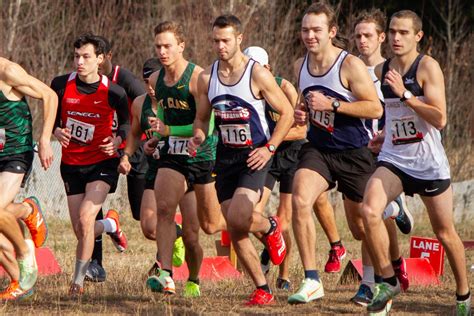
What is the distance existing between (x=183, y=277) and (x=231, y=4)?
30.2ft

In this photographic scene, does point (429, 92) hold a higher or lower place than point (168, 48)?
lower

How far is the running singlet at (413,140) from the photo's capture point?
8.22 m

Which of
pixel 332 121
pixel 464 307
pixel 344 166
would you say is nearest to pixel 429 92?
pixel 332 121

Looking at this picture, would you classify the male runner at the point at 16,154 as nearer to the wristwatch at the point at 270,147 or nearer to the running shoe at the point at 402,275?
the wristwatch at the point at 270,147

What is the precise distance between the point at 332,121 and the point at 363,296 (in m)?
1.46

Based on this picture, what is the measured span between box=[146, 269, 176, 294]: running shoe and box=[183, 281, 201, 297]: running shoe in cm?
29

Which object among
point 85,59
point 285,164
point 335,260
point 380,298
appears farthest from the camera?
point 335,260

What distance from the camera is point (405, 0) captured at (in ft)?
84.4

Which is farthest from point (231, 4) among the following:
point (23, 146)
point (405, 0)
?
point (23, 146)

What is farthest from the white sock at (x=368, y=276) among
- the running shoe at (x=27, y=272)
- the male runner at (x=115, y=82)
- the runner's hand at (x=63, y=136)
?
the runner's hand at (x=63, y=136)

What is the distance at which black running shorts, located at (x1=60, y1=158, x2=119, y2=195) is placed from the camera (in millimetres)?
10008

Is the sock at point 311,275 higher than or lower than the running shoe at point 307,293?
higher

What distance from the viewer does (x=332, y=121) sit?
879cm

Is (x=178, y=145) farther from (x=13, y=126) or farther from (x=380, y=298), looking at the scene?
(x=380, y=298)
